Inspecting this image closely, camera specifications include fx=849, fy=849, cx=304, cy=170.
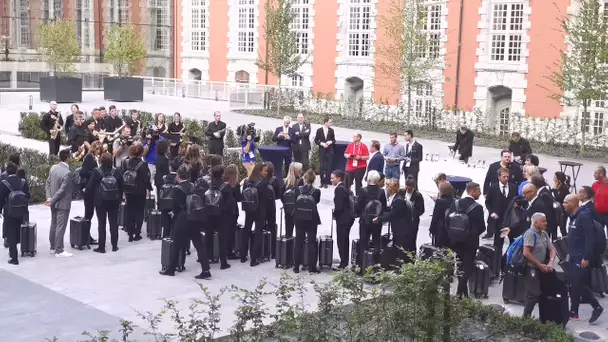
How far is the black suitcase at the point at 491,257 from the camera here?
40.6 feet

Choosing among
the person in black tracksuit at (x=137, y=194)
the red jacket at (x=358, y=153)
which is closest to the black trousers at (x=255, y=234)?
the person in black tracksuit at (x=137, y=194)

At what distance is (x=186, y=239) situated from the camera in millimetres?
12516

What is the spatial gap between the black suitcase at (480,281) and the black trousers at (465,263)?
372 mm

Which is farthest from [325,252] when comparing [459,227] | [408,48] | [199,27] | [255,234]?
[199,27]

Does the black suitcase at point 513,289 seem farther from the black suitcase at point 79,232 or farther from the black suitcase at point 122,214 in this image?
the black suitcase at point 122,214

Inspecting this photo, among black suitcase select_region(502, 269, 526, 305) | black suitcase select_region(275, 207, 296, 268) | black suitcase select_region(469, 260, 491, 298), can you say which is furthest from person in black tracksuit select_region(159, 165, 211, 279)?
black suitcase select_region(502, 269, 526, 305)

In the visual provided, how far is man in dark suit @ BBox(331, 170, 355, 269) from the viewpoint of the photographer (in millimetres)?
12406

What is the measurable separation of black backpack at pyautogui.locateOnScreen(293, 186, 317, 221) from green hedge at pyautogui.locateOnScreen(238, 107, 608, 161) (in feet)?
52.7

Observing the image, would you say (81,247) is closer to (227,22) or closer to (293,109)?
(293,109)

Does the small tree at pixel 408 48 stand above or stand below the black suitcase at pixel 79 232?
above

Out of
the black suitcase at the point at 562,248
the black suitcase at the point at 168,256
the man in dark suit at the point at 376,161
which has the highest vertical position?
the man in dark suit at the point at 376,161

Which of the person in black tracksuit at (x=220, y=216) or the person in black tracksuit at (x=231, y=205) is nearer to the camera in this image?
the person in black tracksuit at (x=220, y=216)

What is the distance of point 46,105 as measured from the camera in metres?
37.3

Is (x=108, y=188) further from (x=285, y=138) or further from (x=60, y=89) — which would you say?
(x=60, y=89)
